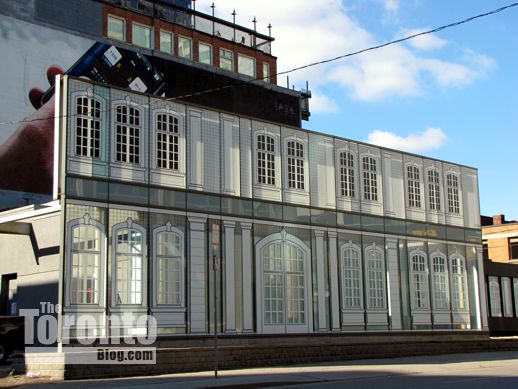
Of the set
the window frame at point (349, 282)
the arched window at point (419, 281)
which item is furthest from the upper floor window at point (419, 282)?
the window frame at point (349, 282)

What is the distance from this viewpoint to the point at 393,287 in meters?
32.5

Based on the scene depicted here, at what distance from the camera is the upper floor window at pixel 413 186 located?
114 ft

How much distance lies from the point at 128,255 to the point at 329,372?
297 inches

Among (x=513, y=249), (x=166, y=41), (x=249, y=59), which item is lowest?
(x=513, y=249)

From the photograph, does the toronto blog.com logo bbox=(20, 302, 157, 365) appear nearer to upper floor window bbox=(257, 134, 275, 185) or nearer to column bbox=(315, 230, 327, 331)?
upper floor window bbox=(257, 134, 275, 185)

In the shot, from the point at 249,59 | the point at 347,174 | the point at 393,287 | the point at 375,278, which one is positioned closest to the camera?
the point at 375,278

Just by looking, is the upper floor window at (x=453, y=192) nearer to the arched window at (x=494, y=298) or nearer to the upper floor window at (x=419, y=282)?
the upper floor window at (x=419, y=282)

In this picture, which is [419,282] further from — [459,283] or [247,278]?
[247,278]

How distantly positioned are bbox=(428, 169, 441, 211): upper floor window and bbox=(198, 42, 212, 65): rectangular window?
2154cm

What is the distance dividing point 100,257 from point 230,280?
17.5 feet

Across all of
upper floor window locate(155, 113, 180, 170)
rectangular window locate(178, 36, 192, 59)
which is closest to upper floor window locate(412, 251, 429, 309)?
upper floor window locate(155, 113, 180, 170)

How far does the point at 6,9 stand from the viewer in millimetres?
38469

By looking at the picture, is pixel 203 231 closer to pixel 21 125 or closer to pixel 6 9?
pixel 21 125

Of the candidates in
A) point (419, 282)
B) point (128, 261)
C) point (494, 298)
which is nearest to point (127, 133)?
point (128, 261)
